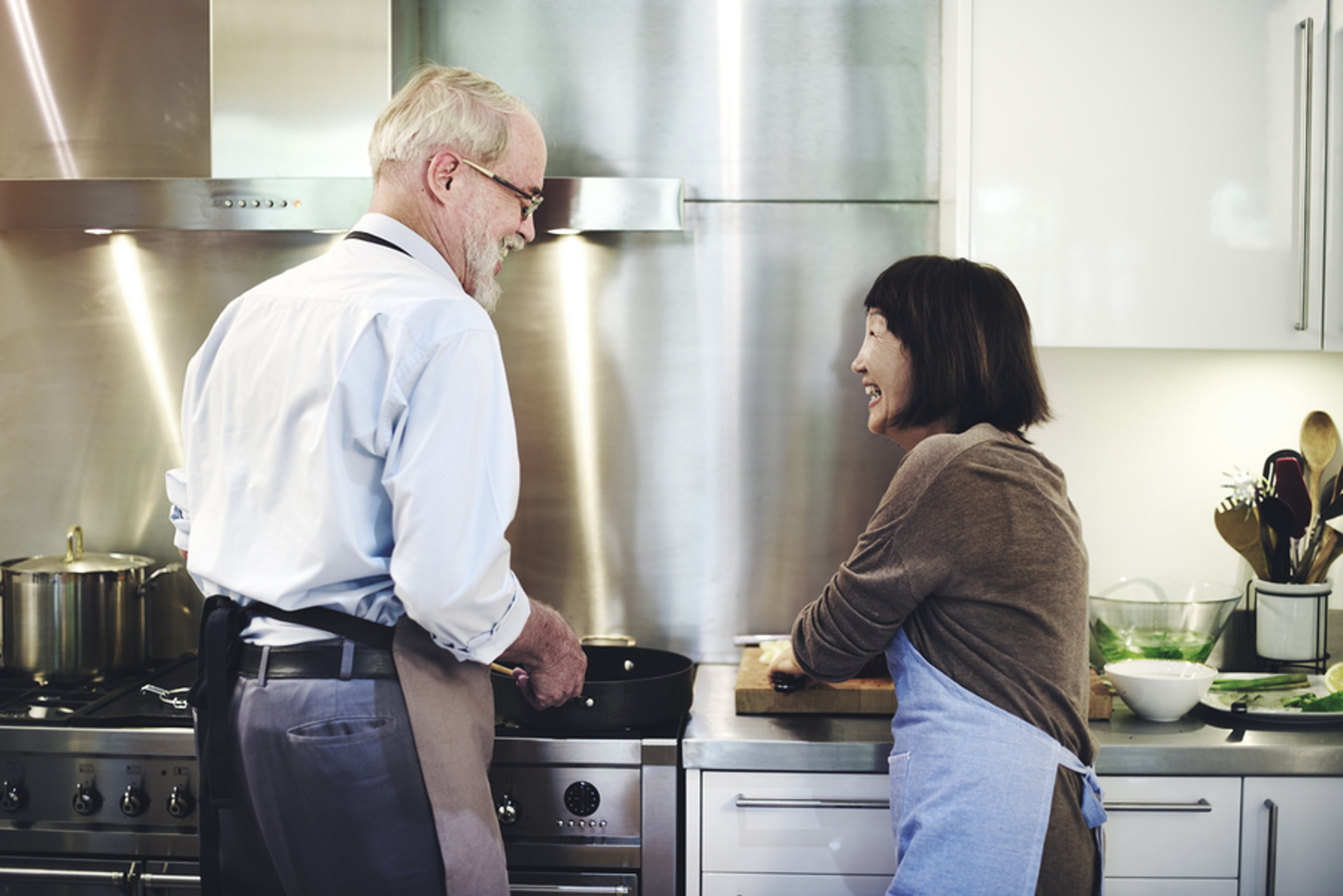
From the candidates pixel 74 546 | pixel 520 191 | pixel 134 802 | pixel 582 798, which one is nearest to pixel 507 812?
pixel 582 798

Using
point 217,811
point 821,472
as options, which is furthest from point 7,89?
point 821,472

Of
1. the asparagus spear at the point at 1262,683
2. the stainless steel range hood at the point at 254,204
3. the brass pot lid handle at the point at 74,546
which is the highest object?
the stainless steel range hood at the point at 254,204

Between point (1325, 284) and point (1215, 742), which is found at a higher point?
point (1325, 284)

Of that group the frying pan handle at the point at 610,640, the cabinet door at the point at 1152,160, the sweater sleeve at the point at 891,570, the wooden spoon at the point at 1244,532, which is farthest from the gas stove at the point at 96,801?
the wooden spoon at the point at 1244,532

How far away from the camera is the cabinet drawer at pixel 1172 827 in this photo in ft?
5.42

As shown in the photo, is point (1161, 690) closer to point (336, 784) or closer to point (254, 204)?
point (336, 784)

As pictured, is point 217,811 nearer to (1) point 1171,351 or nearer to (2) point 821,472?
(2) point 821,472

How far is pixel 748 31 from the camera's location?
7.32 ft

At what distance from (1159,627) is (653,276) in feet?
4.15

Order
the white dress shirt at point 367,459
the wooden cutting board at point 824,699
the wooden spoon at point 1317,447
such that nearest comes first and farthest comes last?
the white dress shirt at point 367,459 < the wooden cutting board at point 824,699 < the wooden spoon at point 1317,447

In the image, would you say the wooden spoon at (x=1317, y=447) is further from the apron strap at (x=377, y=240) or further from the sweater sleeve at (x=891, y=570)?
the apron strap at (x=377, y=240)

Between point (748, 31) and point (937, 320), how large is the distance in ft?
3.57

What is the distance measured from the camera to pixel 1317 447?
2.14 meters

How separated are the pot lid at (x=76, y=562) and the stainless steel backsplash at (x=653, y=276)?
180 mm
